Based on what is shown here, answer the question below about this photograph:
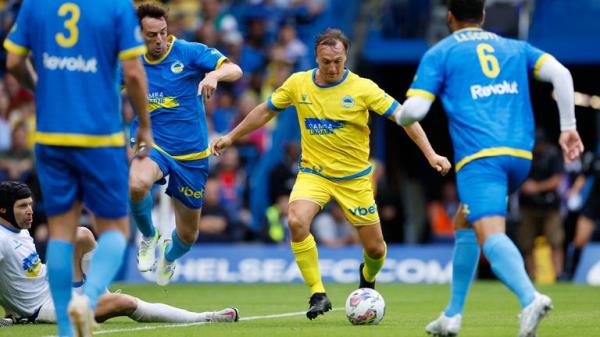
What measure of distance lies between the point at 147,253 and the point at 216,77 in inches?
86.8

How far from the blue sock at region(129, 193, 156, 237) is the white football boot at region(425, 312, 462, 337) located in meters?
3.77

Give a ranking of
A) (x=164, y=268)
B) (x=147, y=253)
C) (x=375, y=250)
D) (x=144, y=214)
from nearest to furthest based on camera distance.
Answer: (x=375, y=250), (x=144, y=214), (x=147, y=253), (x=164, y=268)

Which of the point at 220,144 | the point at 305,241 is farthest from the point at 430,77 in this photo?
the point at 220,144

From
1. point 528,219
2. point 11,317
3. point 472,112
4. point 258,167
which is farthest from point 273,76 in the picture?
point 472,112

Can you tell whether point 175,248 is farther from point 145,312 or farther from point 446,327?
point 446,327

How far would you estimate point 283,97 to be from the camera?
11430 millimetres

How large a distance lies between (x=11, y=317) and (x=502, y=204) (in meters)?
4.94

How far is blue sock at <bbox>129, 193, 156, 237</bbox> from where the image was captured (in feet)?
37.5

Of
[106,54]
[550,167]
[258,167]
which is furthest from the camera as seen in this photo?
[258,167]

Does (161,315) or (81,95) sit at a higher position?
(81,95)

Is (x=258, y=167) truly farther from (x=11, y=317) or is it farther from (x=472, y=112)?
(x=472, y=112)

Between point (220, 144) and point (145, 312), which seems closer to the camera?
point (145, 312)

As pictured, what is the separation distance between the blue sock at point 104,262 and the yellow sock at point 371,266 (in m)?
3.82

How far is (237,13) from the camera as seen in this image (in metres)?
26.0
